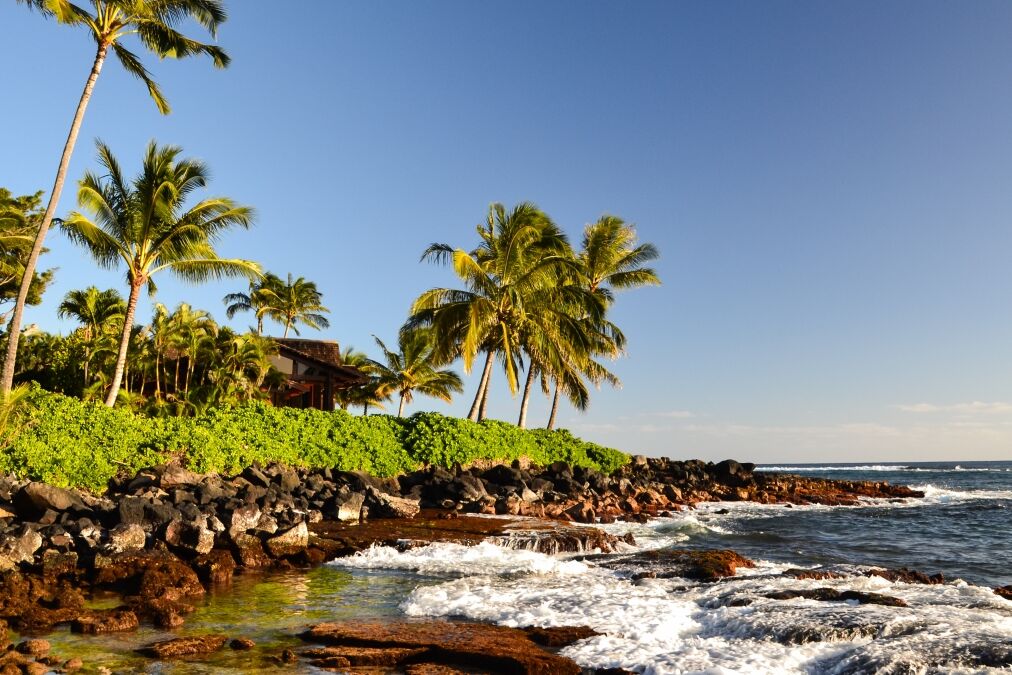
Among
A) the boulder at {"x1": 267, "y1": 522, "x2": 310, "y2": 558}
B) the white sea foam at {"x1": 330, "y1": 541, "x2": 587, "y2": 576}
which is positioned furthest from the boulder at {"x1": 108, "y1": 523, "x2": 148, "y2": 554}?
the white sea foam at {"x1": 330, "y1": 541, "x2": 587, "y2": 576}

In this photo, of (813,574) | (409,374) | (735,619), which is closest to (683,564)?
(813,574)

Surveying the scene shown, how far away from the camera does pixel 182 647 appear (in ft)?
22.6

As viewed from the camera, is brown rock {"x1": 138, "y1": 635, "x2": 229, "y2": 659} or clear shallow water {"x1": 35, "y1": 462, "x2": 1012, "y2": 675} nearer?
clear shallow water {"x1": 35, "y1": 462, "x2": 1012, "y2": 675}

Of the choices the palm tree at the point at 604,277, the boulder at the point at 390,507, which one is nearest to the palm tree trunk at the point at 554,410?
the palm tree at the point at 604,277

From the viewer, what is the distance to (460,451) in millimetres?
24516

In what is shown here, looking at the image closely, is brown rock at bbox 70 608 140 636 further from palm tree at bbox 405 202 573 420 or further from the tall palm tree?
the tall palm tree

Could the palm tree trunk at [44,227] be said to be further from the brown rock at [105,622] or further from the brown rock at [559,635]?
the brown rock at [559,635]

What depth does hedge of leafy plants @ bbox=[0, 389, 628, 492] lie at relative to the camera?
53.3ft

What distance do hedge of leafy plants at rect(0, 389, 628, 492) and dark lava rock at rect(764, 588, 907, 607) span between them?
14540mm

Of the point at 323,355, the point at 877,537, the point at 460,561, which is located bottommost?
the point at 877,537

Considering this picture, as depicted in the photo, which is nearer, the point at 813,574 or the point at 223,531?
the point at 813,574

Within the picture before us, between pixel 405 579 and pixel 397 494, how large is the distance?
9.63 meters

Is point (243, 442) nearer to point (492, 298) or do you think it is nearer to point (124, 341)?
point (124, 341)

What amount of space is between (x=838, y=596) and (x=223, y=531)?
387 inches
